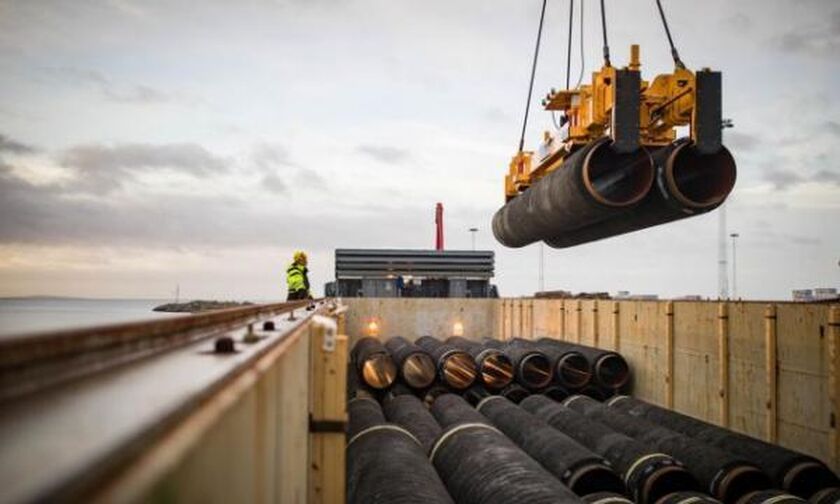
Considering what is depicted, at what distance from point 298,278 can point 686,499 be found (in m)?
12.1

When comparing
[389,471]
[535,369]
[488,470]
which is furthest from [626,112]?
[535,369]

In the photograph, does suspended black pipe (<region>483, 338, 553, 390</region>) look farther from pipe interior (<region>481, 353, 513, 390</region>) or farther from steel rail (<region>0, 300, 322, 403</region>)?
steel rail (<region>0, 300, 322, 403</region>)

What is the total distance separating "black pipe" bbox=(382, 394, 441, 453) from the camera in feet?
32.9

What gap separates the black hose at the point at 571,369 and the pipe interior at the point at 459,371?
1956 mm

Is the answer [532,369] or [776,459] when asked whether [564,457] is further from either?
[532,369]

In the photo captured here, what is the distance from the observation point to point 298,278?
57.4 feet

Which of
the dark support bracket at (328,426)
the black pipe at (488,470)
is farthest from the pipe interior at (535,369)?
the dark support bracket at (328,426)

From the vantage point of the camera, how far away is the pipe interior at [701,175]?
10617 millimetres

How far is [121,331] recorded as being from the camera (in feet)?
8.59

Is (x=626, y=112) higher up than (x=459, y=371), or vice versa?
(x=626, y=112)

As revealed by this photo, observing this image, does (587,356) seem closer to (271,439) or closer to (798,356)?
(798,356)

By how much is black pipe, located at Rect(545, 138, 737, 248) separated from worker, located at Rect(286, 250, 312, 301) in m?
9.17

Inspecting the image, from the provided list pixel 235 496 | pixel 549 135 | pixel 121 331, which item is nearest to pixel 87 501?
pixel 235 496

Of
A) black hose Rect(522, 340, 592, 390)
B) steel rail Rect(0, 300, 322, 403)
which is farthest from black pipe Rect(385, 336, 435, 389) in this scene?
steel rail Rect(0, 300, 322, 403)
